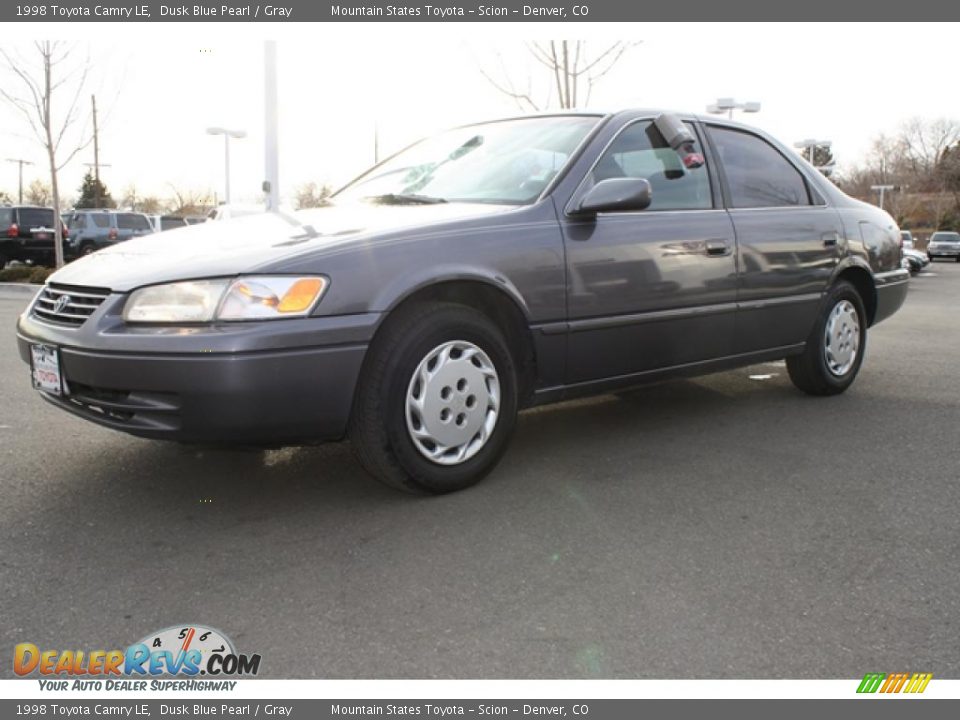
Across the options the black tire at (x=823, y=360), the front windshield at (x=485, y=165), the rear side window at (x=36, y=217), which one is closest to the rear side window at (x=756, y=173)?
the black tire at (x=823, y=360)

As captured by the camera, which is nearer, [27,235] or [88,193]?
[27,235]

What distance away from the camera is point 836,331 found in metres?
4.91

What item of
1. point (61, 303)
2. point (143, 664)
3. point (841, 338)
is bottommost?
point (143, 664)

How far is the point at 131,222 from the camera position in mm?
22719

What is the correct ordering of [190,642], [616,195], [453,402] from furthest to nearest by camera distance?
[616,195], [453,402], [190,642]

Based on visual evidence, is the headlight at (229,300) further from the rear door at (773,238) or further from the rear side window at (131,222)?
the rear side window at (131,222)

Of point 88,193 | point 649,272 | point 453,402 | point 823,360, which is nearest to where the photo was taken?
point 453,402

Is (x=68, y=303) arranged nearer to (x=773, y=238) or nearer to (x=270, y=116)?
(x=773, y=238)

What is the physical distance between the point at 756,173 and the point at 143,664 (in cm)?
380

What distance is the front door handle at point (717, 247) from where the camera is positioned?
397 cm

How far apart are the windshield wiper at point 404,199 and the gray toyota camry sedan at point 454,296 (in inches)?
0.6

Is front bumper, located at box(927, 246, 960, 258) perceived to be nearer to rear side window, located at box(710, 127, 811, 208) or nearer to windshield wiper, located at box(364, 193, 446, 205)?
rear side window, located at box(710, 127, 811, 208)

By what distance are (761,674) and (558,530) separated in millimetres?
973

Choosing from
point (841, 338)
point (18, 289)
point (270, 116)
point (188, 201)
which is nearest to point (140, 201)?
point (188, 201)
